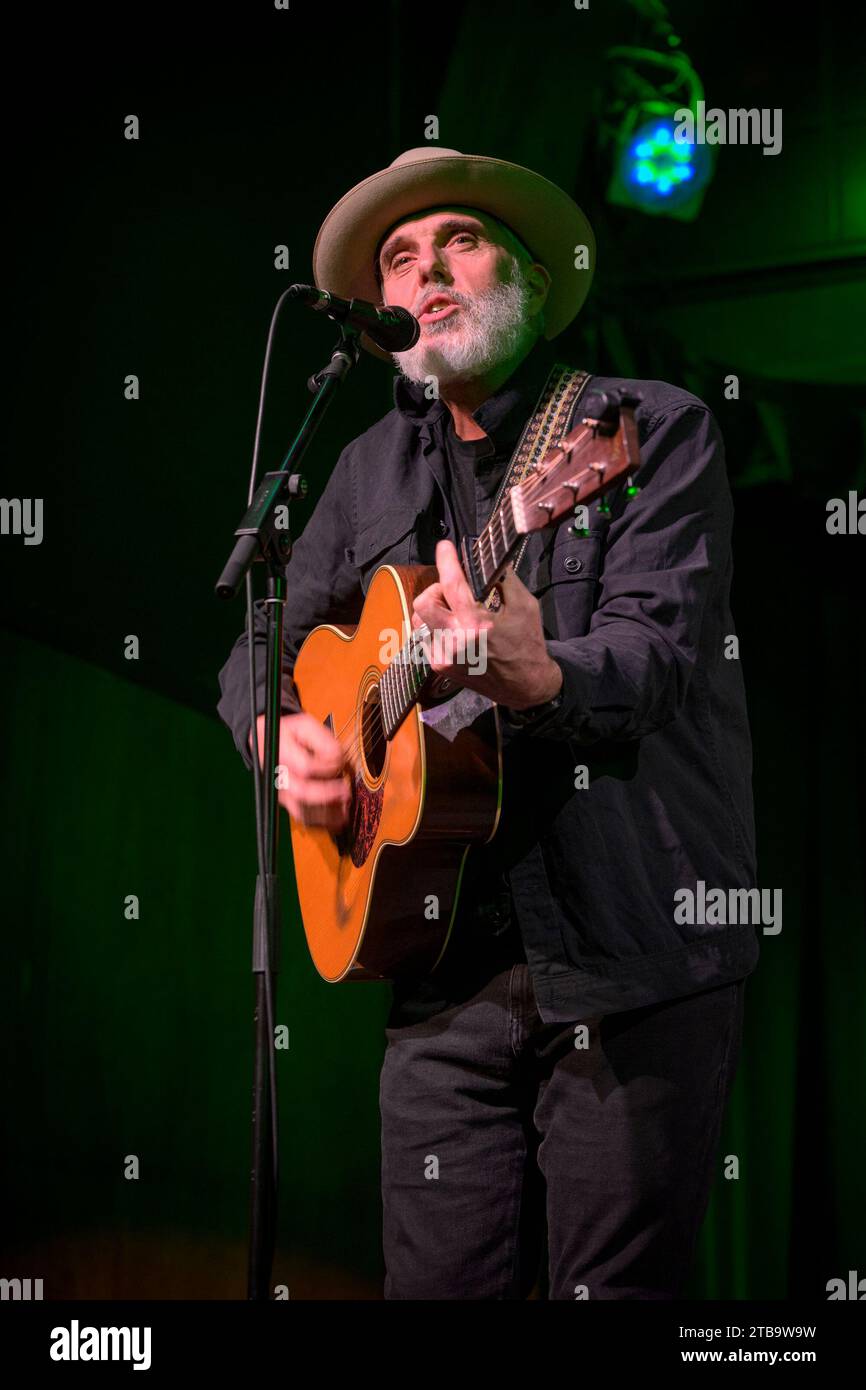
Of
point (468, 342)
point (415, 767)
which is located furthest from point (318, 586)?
point (415, 767)

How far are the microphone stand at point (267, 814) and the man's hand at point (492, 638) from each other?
282 millimetres

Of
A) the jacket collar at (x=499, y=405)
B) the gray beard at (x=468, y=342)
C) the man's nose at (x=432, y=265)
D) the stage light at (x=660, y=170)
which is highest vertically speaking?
the stage light at (x=660, y=170)

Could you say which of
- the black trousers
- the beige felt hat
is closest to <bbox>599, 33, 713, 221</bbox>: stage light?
the beige felt hat

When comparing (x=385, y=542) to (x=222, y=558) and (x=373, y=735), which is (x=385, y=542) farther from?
(x=222, y=558)

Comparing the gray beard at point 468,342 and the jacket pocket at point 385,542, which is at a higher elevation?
the gray beard at point 468,342

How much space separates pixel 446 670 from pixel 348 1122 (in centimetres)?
227

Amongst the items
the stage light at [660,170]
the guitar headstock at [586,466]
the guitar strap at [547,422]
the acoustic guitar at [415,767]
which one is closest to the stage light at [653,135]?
the stage light at [660,170]

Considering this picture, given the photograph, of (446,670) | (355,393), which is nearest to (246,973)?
(355,393)

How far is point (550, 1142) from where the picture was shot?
1991mm

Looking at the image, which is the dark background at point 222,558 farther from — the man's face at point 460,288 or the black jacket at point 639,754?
the black jacket at point 639,754

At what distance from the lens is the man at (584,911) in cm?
188

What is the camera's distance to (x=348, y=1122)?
3.61 metres

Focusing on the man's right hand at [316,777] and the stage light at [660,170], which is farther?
the stage light at [660,170]

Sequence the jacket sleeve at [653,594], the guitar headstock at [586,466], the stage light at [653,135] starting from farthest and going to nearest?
the stage light at [653,135] → the jacket sleeve at [653,594] → the guitar headstock at [586,466]
